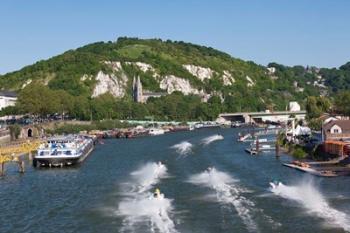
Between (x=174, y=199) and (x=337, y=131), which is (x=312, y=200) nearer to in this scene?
(x=174, y=199)

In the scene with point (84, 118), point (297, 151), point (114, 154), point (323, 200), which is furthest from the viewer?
point (84, 118)

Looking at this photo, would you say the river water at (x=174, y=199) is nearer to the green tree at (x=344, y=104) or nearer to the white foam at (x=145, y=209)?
the white foam at (x=145, y=209)

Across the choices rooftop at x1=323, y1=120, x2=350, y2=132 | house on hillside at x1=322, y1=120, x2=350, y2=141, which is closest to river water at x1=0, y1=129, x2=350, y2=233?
house on hillside at x1=322, y1=120, x2=350, y2=141

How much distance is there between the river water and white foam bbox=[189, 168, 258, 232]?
0.22 feet

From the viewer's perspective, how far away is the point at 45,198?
58219 millimetres

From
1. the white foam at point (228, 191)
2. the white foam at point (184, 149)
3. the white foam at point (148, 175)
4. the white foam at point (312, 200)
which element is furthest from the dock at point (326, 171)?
the white foam at point (184, 149)

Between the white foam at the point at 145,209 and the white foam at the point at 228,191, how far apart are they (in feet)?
Answer: 15.2

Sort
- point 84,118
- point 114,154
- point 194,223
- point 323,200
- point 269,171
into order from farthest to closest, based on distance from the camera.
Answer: point 84,118
point 114,154
point 269,171
point 323,200
point 194,223

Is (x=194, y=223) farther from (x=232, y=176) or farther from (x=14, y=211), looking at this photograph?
(x=232, y=176)

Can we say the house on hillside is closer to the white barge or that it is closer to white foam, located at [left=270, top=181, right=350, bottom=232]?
white foam, located at [left=270, top=181, right=350, bottom=232]

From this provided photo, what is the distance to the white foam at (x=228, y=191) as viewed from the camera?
1845 inches

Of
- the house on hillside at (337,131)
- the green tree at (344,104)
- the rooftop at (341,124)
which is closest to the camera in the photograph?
the house on hillside at (337,131)

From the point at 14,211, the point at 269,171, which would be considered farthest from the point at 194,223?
the point at 269,171

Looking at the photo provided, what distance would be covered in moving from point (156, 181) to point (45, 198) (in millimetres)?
12587
